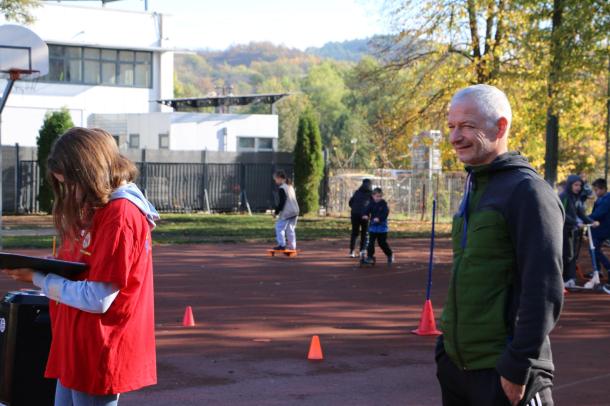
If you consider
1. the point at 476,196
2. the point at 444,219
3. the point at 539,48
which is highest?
the point at 539,48

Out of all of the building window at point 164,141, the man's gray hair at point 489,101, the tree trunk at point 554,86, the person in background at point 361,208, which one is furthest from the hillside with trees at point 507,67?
the man's gray hair at point 489,101

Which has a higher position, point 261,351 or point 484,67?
point 484,67

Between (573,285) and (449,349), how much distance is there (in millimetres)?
12101

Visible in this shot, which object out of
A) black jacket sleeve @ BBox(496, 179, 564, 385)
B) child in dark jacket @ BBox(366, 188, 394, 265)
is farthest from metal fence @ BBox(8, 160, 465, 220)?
black jacket sleeve @ BBox(496, 179, 564, 385)

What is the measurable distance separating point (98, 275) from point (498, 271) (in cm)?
165

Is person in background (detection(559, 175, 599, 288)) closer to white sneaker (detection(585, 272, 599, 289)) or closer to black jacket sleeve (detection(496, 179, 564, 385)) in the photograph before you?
white sneaker (detection(585, 272, 599, 289))

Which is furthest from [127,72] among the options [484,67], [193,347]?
[193,347]

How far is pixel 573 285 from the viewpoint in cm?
1512

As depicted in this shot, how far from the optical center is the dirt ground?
25.7ft

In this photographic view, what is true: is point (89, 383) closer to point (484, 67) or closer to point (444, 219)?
point (484, 67)

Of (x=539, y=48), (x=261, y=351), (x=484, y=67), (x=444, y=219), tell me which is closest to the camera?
(x=261, y=351)

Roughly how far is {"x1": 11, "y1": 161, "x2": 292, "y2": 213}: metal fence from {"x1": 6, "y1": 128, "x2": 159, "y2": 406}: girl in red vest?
3239 cm

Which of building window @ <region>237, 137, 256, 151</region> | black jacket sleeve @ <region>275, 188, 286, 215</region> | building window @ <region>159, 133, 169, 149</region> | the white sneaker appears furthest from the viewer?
building window @ <region>237, 137, 256, 151</region>

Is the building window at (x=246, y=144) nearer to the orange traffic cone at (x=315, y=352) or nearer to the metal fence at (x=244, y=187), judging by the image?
the metal fence at (x=244, y=187)
